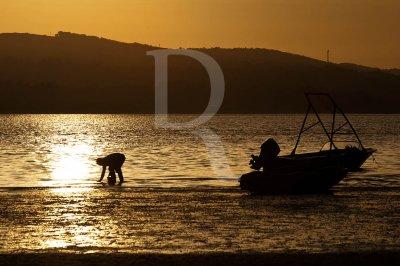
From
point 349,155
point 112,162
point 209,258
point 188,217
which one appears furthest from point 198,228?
point 349,155

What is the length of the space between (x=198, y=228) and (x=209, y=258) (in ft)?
16.3

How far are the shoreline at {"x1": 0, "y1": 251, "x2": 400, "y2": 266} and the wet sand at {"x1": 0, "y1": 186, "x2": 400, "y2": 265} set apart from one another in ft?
0.07

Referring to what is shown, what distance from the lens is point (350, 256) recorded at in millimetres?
20031

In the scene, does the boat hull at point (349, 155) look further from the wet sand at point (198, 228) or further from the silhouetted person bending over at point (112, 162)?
the wet sand at point (198, 228)

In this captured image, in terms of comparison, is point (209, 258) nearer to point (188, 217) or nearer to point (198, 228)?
point (198, 228)

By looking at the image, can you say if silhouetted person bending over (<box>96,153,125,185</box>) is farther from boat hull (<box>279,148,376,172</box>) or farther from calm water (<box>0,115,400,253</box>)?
boat hull (<box>279,148,376,172</box>)

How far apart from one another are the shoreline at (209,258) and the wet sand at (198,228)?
2 cm

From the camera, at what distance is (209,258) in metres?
20.0

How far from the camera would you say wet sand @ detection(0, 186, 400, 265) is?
20172 millimetres

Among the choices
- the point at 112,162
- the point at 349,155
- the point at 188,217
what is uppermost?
the point at 112,162

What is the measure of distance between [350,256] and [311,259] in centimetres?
95

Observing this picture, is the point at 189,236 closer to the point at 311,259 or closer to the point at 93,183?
the point at 311,259

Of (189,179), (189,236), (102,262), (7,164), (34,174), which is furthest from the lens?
(7,164)

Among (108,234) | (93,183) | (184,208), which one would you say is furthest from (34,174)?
(108,234)
